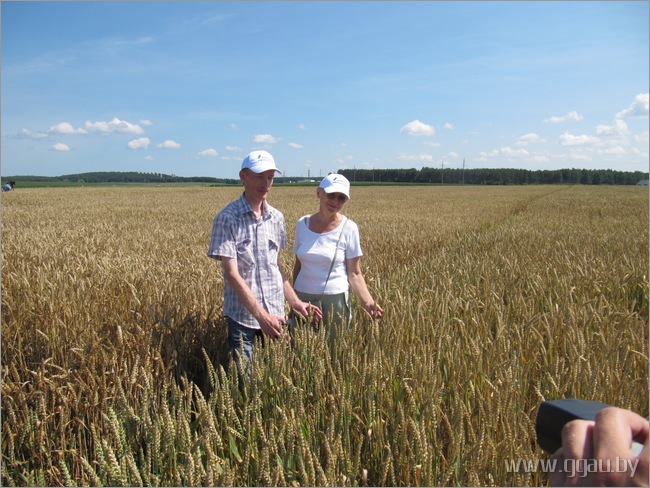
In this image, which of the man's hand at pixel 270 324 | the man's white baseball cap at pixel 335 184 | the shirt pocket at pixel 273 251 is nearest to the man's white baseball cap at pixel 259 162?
the man's white baseball cap at pixel 335 184

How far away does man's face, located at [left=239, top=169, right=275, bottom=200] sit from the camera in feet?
8.80

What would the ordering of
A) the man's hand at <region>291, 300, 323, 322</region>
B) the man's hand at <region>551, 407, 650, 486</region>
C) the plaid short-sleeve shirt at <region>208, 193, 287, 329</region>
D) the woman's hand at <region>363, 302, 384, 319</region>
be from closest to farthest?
the man's hand at <region>551, 407, 650, 486</region> → the plaid short-sleeve shirt at <region>208, 193, 287, 329</region> → the man's hand at <region>291, 300, 323, 322</region> → the woman's hand at <region>363, 302, 384, 319</region>

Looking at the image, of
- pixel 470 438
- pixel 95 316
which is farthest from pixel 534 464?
pixel 95 316

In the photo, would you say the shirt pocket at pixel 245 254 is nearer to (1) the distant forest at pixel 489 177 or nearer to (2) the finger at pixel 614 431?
(2) the finger at pixel 614 431

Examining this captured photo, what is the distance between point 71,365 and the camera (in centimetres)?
271

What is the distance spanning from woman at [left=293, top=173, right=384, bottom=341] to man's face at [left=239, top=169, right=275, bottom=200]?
0.42 meters

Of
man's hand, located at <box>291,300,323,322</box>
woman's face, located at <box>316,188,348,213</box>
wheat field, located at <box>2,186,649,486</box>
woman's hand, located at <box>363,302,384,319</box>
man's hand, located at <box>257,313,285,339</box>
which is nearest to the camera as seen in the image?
wheat field, located at <box>2,186,649,486</box>

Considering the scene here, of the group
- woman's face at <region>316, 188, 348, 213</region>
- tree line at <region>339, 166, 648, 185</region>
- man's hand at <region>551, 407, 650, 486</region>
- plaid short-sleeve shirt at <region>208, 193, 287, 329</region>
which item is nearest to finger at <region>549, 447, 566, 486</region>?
man's hand at <region>551, 407, 650, 486</region>

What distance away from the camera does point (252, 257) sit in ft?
9.18

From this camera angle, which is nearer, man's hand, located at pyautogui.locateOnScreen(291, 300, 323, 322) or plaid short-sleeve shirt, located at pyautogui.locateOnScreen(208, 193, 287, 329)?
plaid short-sleeve shirt, located at pyautogui.locateOnScreen(208, 193, 287, 329)

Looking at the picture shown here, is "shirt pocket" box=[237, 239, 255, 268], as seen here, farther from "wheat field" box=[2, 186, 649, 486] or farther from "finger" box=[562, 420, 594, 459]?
"finger" box=[562, 420, 594, 459]

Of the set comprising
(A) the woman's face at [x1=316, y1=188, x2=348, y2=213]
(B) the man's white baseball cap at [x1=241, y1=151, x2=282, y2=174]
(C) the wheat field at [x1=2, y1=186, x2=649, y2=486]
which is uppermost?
(B) the man's white baseball cap at [x1=241, y1=151, x2=282, y2=174]

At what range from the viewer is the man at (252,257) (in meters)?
2.61

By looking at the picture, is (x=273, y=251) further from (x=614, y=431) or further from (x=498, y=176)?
(x=498, y=176)
